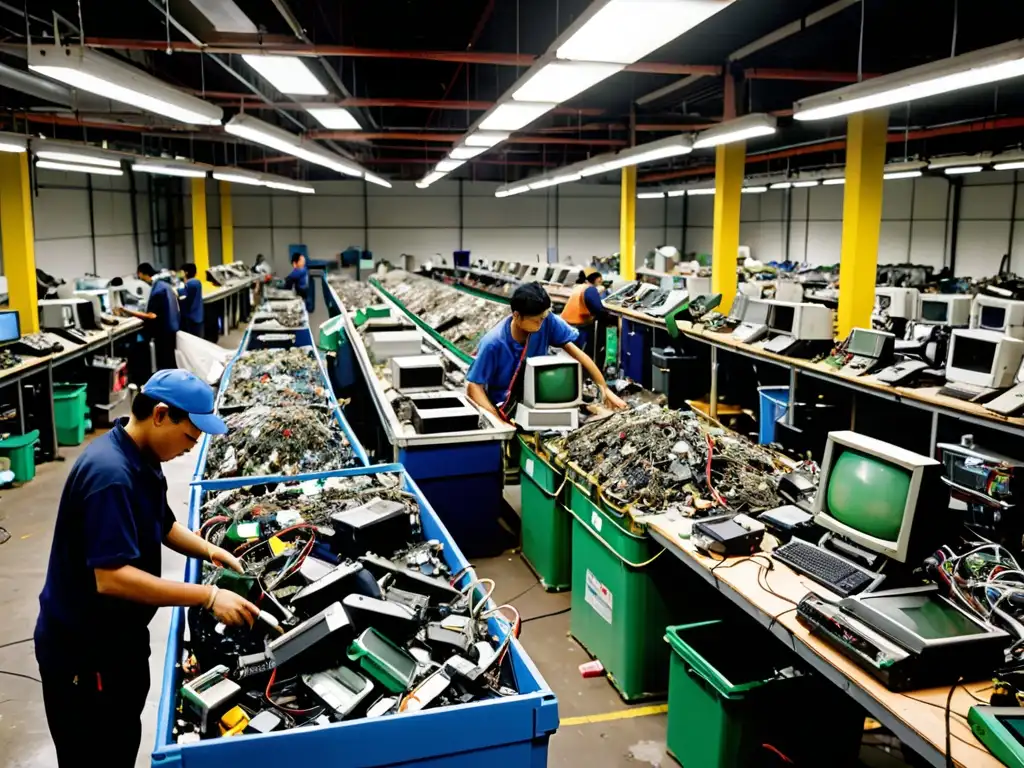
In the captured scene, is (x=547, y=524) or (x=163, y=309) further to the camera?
(x=163, y=309)

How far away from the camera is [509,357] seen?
500cm

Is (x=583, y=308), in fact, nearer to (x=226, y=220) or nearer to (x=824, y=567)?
(x=824, y=567)

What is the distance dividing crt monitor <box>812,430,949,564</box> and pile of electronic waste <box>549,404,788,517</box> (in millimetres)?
557

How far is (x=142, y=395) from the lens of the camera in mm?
2266

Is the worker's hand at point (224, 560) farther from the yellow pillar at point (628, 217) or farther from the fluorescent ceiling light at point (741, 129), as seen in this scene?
the yellow pillar at point (628, 217)

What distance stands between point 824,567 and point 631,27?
209 centimetres

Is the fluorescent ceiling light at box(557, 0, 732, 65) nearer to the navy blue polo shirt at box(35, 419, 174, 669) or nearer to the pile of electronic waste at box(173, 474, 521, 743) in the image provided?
the pile of electronic waste at box(173, 474, 521, 743)

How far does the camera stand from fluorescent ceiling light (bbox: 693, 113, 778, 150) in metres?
6.14

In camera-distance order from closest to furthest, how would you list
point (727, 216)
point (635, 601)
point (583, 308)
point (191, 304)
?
point (635, 601) → point (583, 308) → point (727, 216) → point (191, 304)

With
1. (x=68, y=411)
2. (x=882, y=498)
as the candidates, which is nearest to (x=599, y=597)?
(x=882, y=498)

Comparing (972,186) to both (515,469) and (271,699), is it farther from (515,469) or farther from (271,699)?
(271,699)

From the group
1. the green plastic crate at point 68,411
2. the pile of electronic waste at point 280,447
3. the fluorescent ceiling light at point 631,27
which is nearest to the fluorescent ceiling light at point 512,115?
the fluorescent ceiling light at point 631,27

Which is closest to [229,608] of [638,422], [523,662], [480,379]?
[523,662]

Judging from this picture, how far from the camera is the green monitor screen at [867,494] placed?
8.41 feet
